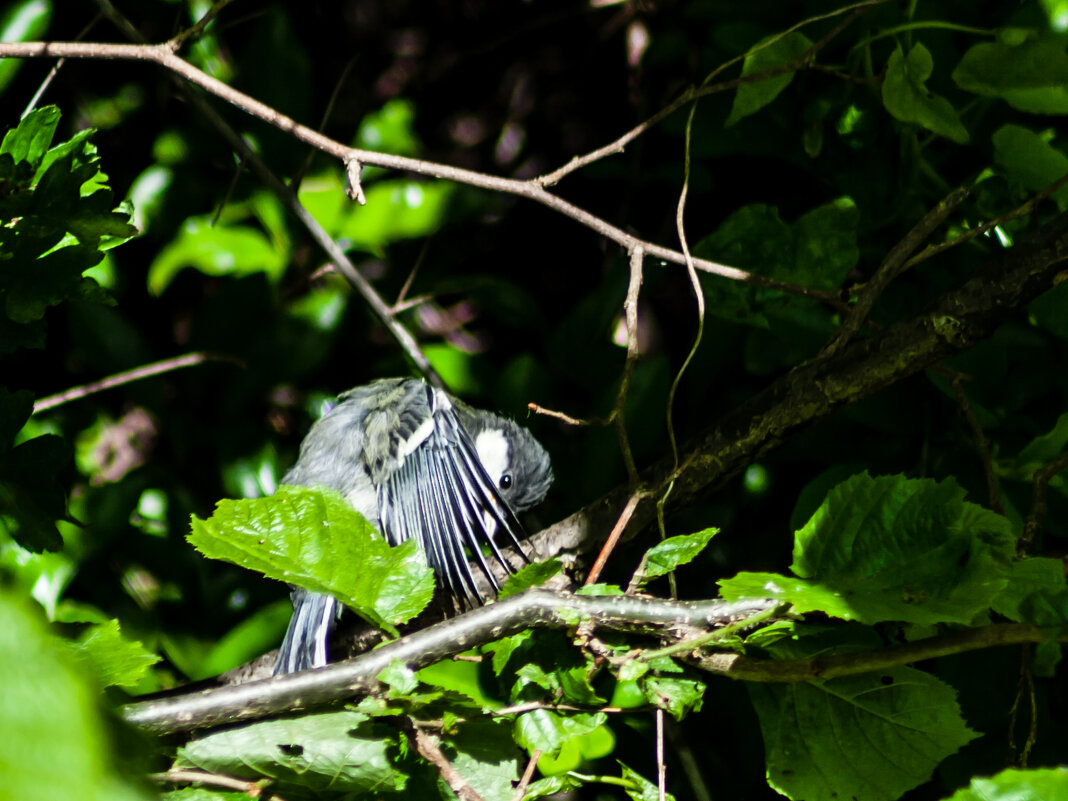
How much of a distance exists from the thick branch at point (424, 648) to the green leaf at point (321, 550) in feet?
0.14

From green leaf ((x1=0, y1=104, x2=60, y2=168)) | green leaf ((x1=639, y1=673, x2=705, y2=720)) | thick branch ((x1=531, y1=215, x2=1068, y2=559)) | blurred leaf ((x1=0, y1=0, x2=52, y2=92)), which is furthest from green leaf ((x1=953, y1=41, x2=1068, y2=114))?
blurred leaf ((x1=0, y1=0, x2=52, y2=92))

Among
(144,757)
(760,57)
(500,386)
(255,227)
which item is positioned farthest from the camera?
(255,227)

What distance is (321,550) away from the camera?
2.66ft

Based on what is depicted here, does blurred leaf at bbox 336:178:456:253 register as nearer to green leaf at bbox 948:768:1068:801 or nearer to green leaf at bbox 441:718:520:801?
green leaf at bbox 441:718:520:801

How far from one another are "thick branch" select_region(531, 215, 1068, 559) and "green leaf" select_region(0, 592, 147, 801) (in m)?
0.80

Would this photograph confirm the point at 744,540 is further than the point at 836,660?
Yes

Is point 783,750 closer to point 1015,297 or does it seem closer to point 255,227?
point 1015,297

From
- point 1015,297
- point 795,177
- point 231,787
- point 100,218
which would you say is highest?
point 100,218

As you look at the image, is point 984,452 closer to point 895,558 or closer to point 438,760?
point 895,558

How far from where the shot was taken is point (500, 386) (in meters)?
1.74

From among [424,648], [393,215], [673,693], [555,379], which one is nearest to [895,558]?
[673,693]

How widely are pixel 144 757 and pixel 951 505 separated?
751mm

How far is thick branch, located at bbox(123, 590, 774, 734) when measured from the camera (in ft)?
2.56

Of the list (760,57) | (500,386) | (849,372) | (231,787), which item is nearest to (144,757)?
(231,787)
